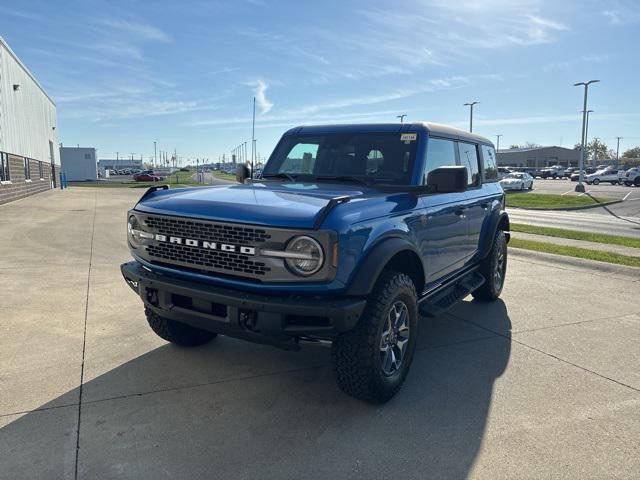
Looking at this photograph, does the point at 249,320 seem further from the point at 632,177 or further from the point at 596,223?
the point at 632,177

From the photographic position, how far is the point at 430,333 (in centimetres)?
494

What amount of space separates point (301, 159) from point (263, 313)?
2188mm

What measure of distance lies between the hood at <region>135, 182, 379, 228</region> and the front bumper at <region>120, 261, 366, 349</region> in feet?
1.51

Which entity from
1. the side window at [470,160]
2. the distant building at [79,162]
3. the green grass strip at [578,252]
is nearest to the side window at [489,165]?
the side window at [470,160]

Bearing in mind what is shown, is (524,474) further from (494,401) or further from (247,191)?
(247,191)

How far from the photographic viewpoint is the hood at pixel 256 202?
3006mm

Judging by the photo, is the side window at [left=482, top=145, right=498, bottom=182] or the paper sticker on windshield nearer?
the paper sticker on windshield

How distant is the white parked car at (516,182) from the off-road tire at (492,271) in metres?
30.7

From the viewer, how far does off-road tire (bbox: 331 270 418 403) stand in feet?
10.3

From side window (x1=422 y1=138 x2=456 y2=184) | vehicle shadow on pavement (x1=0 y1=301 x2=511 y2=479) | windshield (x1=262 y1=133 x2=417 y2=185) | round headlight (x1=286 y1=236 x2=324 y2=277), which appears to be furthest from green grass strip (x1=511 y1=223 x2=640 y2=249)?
round headlight (x1=286 y1=236 x2=324 y2=277)

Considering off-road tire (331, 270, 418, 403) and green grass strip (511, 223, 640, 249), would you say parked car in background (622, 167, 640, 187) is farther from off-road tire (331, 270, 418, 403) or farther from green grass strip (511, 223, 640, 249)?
off-road tire (331, 270, 418, 403)

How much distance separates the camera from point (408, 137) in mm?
4289

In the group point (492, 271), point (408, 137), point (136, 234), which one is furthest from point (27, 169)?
point (408, 137)

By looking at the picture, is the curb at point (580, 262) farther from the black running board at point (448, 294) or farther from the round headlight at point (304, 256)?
the round headlight at point (304, 256)
